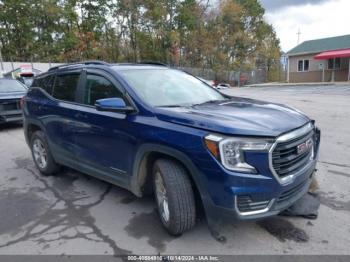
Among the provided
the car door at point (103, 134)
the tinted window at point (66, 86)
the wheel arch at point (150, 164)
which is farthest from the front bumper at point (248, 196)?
the tinted window at point (66, 86)

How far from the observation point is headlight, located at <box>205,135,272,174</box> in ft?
8.39

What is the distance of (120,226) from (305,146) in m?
2.15

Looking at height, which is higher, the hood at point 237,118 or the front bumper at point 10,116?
the hood at point 237,118

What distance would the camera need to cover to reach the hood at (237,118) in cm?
262

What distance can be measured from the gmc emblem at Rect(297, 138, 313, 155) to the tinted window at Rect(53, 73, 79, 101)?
2999mm

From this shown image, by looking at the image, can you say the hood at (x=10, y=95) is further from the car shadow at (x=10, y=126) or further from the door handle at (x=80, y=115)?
the door handle at (x=80, y=115)

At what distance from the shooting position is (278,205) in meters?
2.73

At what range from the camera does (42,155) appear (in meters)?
5.10

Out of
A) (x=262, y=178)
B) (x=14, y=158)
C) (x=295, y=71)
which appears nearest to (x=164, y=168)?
(x=262, y=178)

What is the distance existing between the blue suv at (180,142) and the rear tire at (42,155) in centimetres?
40

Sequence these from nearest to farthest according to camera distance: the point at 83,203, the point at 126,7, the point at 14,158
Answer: the point at 83,203, the point at 14,158, the point at 126,7

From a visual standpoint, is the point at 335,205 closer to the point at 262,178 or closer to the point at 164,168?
the point at 262,178

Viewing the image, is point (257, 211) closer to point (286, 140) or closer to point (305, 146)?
point (286, 140)

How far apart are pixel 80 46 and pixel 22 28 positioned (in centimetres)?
619
